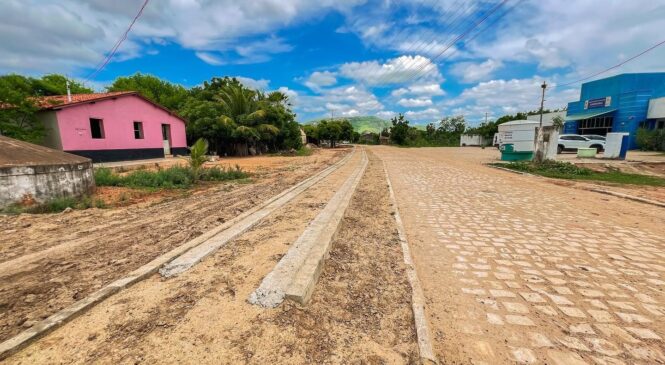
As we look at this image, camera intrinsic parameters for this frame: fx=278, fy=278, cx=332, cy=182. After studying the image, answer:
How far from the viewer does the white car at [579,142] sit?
22562 mm

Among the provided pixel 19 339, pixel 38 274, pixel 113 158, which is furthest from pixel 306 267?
pixel 113 158

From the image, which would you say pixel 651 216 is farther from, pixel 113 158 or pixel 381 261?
pixel 113 158

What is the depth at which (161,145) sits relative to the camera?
20.1m

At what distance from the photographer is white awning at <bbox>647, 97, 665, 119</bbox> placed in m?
24.1

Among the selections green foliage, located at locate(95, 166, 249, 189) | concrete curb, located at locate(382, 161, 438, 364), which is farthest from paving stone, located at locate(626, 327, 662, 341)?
green foliage, located at locate(95, 166, 249, 189)

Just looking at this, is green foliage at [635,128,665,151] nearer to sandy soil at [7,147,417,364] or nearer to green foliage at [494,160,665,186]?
green foliage at [494,160,665,186]

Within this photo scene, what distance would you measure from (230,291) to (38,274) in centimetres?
242

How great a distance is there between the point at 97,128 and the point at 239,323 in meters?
19.5

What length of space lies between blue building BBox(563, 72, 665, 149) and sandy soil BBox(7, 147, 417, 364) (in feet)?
117

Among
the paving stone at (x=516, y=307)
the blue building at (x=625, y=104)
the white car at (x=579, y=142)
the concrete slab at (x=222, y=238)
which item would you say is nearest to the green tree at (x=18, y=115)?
the concrete slab at (x=222, y=238)

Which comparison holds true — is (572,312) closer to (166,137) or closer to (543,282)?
(543,282)

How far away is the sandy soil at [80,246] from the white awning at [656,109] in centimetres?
Answer: 3541

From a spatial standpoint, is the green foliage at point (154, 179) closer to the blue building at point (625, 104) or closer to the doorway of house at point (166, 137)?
the doorway of house at point (166, 137)

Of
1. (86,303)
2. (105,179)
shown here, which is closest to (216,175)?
(105,179)
